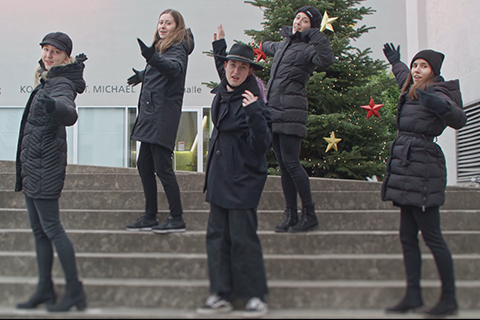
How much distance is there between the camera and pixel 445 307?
→ 3.23 meters

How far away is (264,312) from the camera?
321cm

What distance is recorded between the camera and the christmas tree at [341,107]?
24.3 ft

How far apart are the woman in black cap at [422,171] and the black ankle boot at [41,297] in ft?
7.90

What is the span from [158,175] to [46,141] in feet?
3.26

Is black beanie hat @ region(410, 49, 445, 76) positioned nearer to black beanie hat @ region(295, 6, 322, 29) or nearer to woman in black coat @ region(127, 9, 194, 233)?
black beanie hat @ region(295, 6, 322, 29)

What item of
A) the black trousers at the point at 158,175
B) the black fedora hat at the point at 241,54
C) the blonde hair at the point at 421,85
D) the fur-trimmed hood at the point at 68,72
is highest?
the black fedora hat at the point at 241,54

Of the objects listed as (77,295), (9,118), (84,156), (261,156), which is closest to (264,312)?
(261,156)

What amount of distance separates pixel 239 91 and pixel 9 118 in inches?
441

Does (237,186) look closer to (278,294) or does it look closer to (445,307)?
(278,294)

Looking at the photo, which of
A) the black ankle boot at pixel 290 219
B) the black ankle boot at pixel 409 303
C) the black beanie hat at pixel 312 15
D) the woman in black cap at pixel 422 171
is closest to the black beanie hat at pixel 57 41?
the black beanie hat at pixel 312 15

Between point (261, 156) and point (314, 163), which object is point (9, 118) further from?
point (261, 156)

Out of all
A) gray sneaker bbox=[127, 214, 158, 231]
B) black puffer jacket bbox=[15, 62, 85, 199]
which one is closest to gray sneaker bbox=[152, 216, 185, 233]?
gray sneaker bbox=[127, 214, 158, 231]

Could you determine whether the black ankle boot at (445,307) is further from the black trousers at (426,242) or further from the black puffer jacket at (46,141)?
the black puffer jacket at (46,141)

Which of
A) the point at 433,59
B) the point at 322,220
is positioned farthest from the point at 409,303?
the point at 433,59
